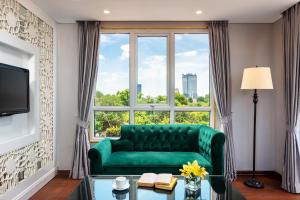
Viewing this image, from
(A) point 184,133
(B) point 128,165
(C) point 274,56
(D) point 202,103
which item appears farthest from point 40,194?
(C) point 274,56

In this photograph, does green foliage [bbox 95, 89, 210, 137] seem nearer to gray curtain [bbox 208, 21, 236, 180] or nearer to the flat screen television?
gray curtain [bbox 208, 21, 236, 180]

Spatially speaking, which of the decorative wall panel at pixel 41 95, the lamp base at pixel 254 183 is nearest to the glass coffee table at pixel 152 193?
the decorative wall panel at pixel 41 95

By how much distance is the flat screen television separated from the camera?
95.7 inches

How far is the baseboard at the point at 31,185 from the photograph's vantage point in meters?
2.72

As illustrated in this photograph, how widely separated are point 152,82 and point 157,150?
121 centimetres

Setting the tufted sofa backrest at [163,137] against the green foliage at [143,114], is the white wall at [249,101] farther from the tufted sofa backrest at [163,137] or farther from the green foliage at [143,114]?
the tufted sofa backrest at [163,137]

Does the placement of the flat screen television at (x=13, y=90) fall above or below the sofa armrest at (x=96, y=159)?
above

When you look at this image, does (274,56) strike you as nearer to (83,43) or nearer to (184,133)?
(184,133)

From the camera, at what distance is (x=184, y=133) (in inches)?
144

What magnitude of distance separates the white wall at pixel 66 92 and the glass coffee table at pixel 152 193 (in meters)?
1.90

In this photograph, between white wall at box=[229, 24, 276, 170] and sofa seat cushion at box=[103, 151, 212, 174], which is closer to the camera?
sofa seat cushion at box=[103, 151, 212, 174]

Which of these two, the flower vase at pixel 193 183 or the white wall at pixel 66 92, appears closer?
the flower vase at pixel 193 183

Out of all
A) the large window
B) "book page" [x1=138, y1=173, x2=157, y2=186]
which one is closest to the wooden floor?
the large window

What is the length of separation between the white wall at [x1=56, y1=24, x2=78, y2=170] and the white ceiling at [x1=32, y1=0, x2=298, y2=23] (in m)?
0.28
